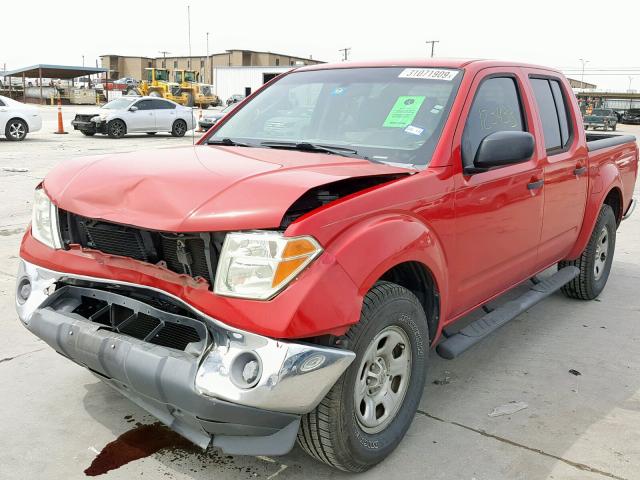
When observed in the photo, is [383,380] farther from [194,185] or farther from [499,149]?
[499,149]

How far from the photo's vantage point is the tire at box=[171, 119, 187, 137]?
22.9 meters

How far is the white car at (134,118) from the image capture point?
2100 centimetres

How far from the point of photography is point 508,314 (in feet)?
12.4

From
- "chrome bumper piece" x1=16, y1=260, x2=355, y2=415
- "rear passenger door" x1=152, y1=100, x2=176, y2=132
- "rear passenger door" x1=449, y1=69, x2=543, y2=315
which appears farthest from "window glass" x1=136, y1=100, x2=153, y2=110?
"chrome bumper piece" x1=16, y1=260, x2=355, y2=415

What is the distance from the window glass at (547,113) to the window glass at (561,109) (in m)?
0.06

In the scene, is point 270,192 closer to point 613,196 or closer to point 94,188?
point 94,188

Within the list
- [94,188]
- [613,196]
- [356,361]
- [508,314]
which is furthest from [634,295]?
[94,188]

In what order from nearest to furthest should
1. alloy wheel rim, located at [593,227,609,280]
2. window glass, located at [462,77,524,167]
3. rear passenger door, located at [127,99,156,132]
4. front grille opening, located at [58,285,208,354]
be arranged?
1. front grille opening, located at [58,285,208,354]
2. window glass, located at [462,77,524,167]
3. alloy wheel rim, located at [593,227,609,280]
4. rear passenger door, located at [127,99,156,132]

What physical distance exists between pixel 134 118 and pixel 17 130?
13.3 ft

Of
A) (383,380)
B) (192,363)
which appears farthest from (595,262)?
(192,363)

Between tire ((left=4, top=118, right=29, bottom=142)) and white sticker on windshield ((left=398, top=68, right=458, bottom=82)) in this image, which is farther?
tire ((left=4, top=118, right=29, bottom=142))

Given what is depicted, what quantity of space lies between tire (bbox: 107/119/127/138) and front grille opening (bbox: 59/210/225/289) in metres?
19.4

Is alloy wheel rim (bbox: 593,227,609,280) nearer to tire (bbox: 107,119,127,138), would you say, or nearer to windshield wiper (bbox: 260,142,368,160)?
windshield wiper (bbox: 260,142,368,160)

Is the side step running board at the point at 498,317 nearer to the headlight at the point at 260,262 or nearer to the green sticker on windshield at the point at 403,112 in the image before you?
the green sticker on windshield at the point at 403,112
